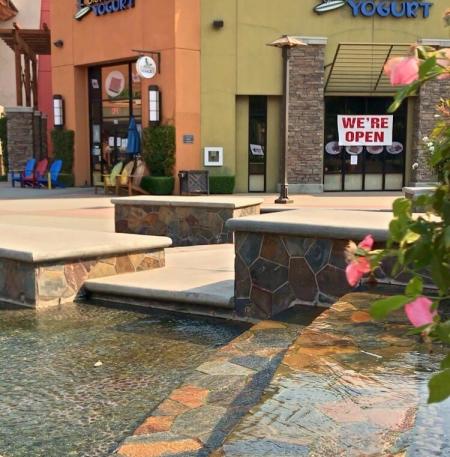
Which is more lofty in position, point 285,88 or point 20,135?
point 285,88

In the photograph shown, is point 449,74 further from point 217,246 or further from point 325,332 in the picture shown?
point 217,246

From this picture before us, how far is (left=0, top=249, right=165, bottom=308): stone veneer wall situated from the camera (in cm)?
643

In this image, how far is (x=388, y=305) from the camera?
1432mm

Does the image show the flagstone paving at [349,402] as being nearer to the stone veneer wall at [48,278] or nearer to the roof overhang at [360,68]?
the stone veneer wall at [48,278]

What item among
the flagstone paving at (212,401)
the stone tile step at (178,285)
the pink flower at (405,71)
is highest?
the pink flower at (405,71)

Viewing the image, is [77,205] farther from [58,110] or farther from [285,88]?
[58,110]

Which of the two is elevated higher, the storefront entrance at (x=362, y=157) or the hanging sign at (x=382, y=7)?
the hanging sign at (x=382, y=7)

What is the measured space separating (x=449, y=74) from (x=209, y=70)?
63.9 feet

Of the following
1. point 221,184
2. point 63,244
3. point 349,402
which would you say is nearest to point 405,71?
point 349,402

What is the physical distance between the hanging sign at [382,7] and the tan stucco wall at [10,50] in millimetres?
23773

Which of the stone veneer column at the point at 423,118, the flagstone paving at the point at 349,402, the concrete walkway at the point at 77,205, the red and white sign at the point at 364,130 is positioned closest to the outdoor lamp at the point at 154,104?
the concrete walkway at the point at 77,205

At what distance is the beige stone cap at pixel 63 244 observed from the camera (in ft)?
21.1

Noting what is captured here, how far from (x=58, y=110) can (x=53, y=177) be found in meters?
2.66

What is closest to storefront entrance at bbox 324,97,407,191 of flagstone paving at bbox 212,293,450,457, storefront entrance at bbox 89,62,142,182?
storefront entrance at bbox 89,62,142,182
